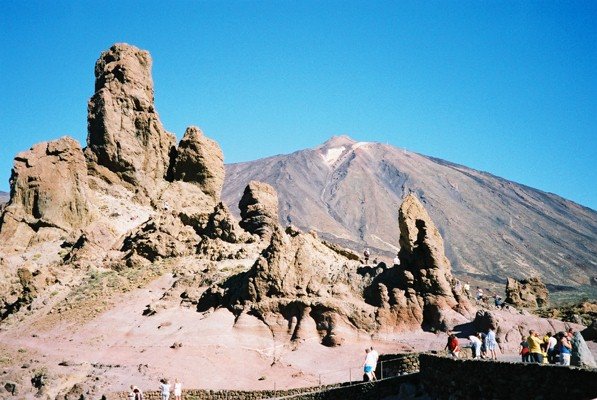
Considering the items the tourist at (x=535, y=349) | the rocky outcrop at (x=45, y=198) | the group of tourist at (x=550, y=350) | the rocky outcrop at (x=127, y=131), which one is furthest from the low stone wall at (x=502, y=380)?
the rocky outcrop at (x=127, y=131)

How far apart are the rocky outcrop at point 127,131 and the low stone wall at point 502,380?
3489 centimetres

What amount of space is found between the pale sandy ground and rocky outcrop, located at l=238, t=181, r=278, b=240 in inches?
386

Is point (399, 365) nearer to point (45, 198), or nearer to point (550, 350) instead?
point (550, 350)

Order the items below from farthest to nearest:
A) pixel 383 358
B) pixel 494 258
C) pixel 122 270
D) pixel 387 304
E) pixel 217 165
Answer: pixel 494 258, pixel 217 165, pixel 122 270, pixel 387 304, pixel 383 358

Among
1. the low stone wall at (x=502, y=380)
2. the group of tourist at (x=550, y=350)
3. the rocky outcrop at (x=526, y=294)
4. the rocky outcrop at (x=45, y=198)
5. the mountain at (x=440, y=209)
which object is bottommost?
the low stone wall at (x=502, y=380)

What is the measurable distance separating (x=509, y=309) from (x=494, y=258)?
85.6 metres

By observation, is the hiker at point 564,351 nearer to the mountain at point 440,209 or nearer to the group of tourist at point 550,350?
the group of tourist at point 550,350

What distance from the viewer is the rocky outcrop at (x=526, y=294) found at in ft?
135

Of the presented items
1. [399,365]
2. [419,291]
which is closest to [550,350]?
[399,365]

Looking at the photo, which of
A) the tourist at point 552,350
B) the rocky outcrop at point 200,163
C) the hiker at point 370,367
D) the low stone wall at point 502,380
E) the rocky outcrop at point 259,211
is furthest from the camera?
the rocky outcrop at point 200,163

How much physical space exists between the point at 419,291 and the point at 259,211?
49.0ft

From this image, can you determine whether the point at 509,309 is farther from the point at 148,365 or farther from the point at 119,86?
the point at 119,86

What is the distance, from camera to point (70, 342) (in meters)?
31.7

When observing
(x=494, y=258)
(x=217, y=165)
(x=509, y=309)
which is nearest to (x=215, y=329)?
(x=509, y=309)
